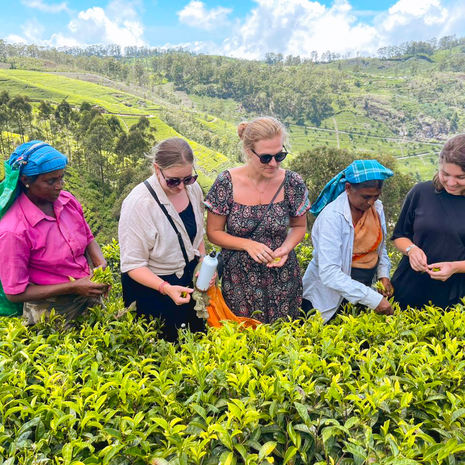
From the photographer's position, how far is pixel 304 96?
11038 cm

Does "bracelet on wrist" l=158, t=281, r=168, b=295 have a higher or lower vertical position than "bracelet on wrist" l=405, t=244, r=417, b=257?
lower

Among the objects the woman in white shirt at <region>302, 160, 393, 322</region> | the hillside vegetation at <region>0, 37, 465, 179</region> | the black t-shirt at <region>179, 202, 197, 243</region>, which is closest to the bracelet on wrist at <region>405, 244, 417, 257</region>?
the woman in white shirt at <region>302, 160, 393, 322</region>

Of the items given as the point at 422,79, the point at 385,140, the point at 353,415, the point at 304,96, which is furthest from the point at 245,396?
the point at 422,79

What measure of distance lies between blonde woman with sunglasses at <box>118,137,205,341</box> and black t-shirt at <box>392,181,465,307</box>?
5.06ft

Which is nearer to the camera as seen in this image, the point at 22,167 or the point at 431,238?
the point at 22,167

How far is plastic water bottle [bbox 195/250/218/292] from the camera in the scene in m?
2.44

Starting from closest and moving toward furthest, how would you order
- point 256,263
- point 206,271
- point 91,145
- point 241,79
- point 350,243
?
1. point 206,271
2. point 350,243
3. point 256,263
4. point 91,145
5. point 241,79

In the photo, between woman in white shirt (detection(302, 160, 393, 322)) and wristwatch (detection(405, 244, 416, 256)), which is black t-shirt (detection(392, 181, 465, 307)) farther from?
woman in white shirt (detection(302, 160, 393, 322))

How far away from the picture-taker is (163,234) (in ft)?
8.54

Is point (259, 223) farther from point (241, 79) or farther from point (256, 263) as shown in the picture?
point (241, 79)

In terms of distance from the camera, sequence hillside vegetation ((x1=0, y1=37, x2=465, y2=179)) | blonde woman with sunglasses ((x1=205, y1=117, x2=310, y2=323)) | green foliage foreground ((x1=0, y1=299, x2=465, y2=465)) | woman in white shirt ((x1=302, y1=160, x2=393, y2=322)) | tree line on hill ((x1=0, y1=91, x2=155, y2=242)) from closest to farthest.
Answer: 1. green foliage foreground ((x1=0, y1=299, x2=465, y2=465))
2. woman in white shirt ((x1=302, y1=160, x2=393, y2=322))
3. blonde woman with sunglasses ((x1=205, y1=117, x2=310, y2=323))
4. tree line on hill ((x1=0, y1=91, x2=155, y2=242))
5. hillside vegetation ((x1=0, y1=37, x2=465, y2=179))

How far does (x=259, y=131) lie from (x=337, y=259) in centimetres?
99

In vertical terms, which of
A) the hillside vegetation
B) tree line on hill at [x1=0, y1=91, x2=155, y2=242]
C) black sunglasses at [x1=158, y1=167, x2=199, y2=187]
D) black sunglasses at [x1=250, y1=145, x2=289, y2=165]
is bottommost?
tree line on hill at [x1=0, y1=91, x2=155, y2=242]

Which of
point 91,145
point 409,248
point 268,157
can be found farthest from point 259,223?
point 91,145
